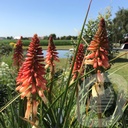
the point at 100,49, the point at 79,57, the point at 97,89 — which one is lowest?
the point at 97,89

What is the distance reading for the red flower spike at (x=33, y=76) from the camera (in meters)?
1.68

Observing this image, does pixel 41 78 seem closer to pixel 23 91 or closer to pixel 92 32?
pixel 23 91

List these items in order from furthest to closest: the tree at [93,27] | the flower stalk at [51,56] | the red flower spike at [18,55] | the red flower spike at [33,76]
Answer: the tree at [93,27] → the red flower spike at [18,55] → the flower stalk at [51,56] → the red flower spike at [33,76]

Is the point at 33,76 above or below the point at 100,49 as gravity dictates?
below

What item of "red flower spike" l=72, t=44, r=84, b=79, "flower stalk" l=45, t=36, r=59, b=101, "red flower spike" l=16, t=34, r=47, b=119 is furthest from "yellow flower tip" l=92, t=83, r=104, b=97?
"flower stalk" l=45, t=36, r=59, b=101

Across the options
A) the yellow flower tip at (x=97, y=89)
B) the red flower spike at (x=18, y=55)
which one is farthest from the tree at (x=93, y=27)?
the yellow flower tip at (x=97, y=89)

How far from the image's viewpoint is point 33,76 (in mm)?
1738

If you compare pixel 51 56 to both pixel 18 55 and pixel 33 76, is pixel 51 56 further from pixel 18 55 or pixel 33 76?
pixel 33 76

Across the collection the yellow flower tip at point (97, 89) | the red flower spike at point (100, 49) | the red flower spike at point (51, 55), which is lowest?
the yellow flower tip at point (97, 89)

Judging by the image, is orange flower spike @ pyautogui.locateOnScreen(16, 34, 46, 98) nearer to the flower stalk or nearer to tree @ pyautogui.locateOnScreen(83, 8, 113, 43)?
the flower stalk

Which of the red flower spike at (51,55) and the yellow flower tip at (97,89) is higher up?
the red flower spike at (51,55)

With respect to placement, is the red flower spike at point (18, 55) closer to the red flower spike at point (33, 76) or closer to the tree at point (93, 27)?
the red flower spike at point (33, 76)

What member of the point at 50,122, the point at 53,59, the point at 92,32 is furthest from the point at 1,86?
the point at 50,122

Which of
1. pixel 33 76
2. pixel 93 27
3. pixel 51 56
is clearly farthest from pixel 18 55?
pixel 93 27
